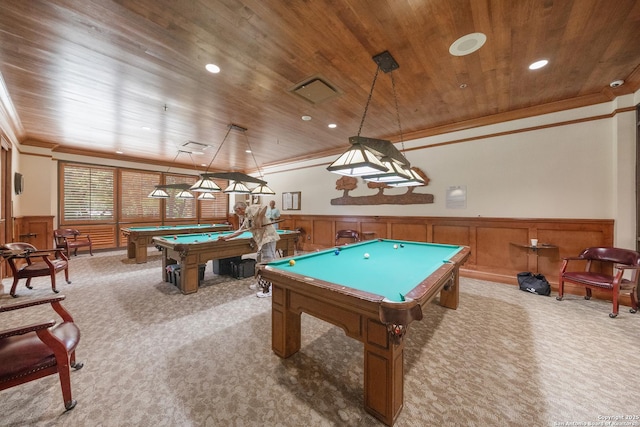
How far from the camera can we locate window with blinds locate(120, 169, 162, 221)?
25.0 ft

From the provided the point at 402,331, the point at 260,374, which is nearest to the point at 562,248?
the point at 402,331

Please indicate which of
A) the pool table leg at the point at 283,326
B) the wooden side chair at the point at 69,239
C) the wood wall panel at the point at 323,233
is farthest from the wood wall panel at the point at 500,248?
the wooden side chair at the point at 69,239

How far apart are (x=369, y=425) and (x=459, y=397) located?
731 mm

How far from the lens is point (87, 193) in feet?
23.0

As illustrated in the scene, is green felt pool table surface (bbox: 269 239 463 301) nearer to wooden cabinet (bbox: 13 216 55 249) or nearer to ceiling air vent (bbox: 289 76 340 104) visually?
ceiling air vent (bbox: 289 76 340 104)

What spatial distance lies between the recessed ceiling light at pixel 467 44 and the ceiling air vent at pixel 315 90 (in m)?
1.47

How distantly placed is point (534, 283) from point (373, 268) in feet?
10.6

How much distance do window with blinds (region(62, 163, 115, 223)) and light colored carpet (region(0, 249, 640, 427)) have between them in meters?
5.20

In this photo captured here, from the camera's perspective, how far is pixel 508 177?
14.1 feet

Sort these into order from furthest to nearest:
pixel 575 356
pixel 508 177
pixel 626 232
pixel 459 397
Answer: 1. pixel 508 177
2. pixel 626 232
3. pixel 575 356
4. pixel 459 397

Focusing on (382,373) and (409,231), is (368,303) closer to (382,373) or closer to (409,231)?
(382,373)

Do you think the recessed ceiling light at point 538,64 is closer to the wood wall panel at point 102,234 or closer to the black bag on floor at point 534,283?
the black bag on floor at point 534,283

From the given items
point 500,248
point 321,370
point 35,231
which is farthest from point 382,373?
point 35,231

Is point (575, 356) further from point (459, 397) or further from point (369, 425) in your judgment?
point (369, 425)
